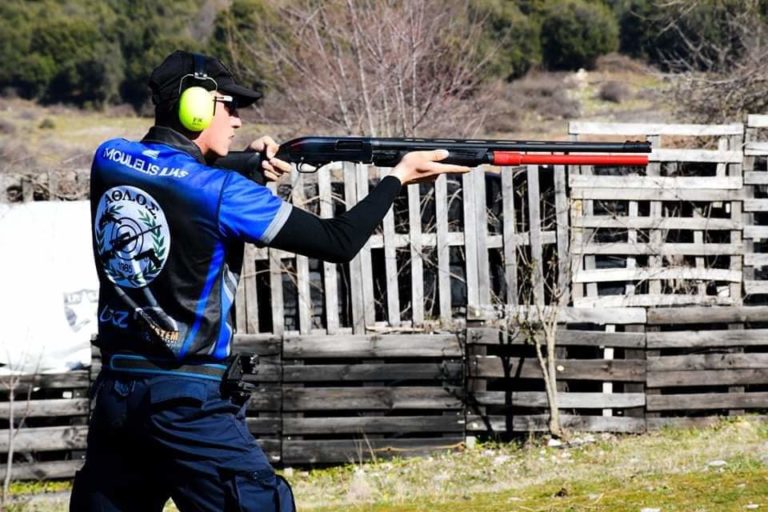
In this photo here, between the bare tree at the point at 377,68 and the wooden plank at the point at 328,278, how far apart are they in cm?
478

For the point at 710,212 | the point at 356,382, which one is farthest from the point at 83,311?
the point at 710,212

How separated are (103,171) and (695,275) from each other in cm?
906

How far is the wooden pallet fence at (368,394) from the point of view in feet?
38.0

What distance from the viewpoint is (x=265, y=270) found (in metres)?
12.0

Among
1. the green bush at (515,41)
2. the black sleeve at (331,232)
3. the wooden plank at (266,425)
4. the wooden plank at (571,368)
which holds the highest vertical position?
the green bush at (515,41)

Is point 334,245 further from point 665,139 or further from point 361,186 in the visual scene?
point 665,139

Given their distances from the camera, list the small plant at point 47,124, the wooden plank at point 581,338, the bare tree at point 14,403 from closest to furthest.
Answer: the bare tree at point 14,403, the wooden plank at point 581,338, the small plant at point 47,124

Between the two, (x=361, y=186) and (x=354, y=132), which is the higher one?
(x=354, y=132)

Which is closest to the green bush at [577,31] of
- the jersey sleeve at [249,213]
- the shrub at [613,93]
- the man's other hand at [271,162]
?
the shrub at [613,93]

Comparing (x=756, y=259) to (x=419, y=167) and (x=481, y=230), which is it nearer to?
(x=481, y=230)

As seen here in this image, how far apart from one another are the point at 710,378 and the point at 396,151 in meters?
7.33

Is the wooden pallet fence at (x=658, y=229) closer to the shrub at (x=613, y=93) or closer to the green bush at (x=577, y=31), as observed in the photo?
the shrub at (x=613, y=93)

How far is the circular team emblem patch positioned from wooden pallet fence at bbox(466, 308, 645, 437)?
25.1 feet

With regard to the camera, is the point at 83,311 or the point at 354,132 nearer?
the point at 83,311
